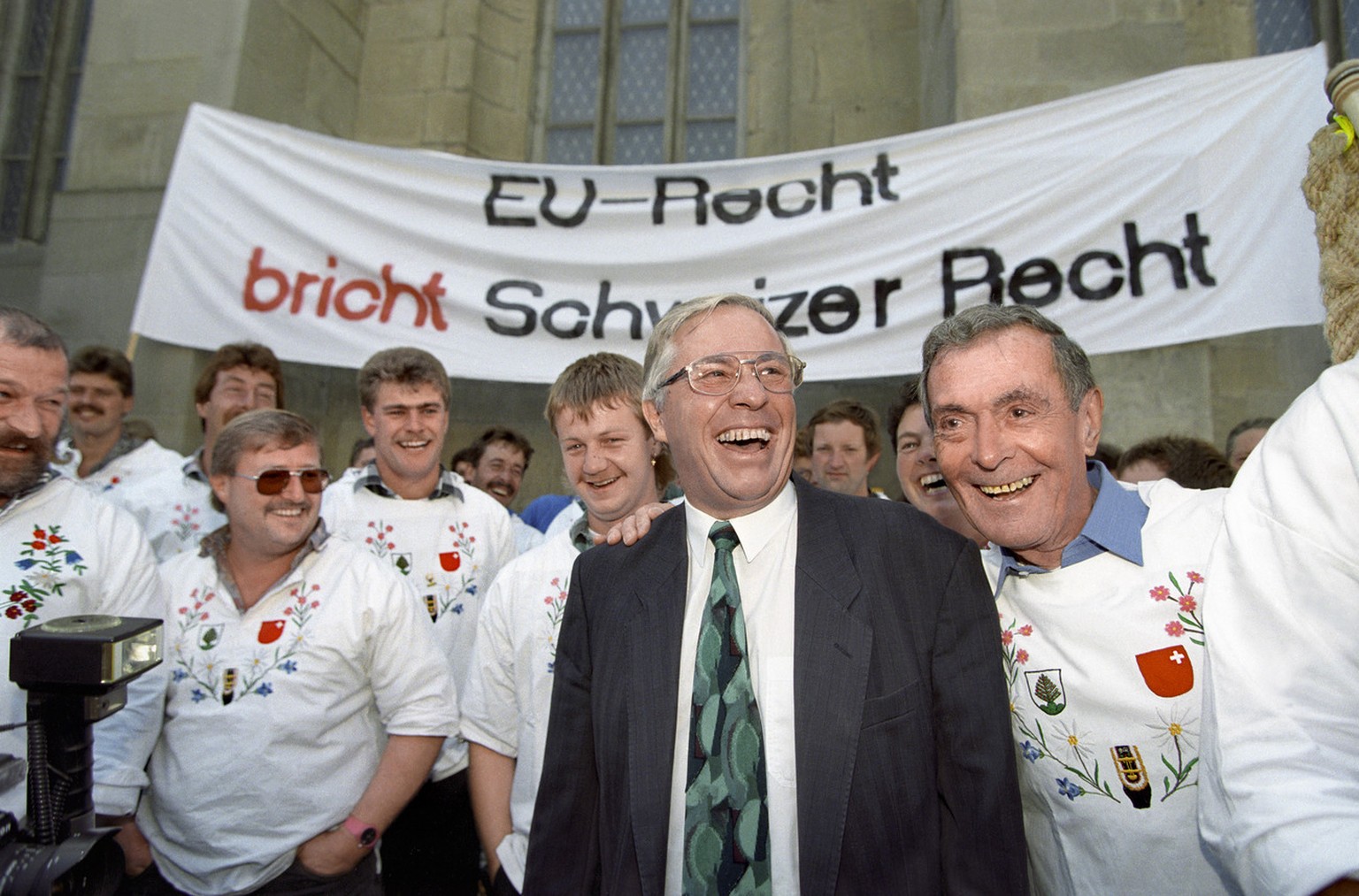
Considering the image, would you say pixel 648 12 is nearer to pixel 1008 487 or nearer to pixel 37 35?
pixel 37 35

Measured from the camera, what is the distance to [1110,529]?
1.47 m

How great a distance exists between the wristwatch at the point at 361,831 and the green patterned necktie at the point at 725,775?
1105 millimetres

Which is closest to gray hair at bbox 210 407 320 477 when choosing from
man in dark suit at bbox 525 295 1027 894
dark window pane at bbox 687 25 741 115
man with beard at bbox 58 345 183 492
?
man in dark suit at bbox 525 295 1027 894

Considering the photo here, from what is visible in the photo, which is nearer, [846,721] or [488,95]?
[846,721]

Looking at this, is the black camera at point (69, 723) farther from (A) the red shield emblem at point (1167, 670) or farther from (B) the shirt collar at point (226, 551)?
(A) the red shield emblem at point (1167, 670)

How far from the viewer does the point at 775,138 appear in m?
6.31

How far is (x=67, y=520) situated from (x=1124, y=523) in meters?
2.34

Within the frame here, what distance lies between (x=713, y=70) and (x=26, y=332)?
231 inches

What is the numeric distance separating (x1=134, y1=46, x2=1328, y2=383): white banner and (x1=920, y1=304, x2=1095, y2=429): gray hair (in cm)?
269

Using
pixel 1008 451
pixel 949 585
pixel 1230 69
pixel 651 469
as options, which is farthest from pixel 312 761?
pixel 1230 69

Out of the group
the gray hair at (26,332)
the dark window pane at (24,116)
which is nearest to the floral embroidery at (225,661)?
the gray hair at (26,332)

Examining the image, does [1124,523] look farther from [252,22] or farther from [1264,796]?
[252,22]

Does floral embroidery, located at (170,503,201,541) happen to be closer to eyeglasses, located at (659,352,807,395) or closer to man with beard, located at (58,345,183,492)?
man with beard, located at (58,345,183,492)

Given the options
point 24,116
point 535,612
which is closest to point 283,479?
point 535,612
